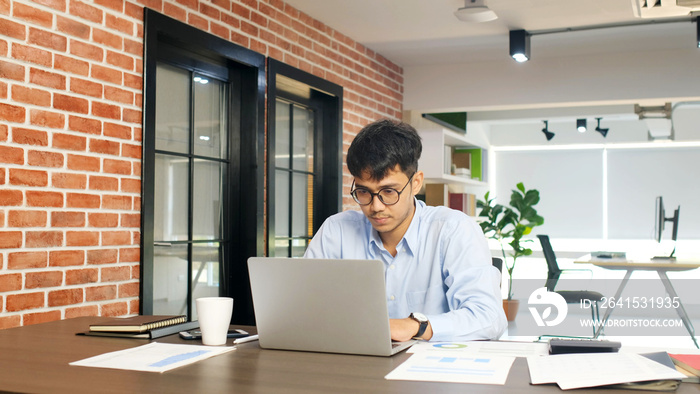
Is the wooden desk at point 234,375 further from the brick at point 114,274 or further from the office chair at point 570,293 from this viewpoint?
the office chair at point 570,293

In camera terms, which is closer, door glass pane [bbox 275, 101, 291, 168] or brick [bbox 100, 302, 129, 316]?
brick [bbox 100, 302, 129, 316]

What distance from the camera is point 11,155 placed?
7.67 feet

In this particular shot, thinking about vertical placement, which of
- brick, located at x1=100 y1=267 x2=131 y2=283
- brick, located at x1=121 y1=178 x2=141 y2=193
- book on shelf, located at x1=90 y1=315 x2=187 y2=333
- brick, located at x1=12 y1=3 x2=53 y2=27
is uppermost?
brick, located at x1=12 y1=3 x2=53 y2=27

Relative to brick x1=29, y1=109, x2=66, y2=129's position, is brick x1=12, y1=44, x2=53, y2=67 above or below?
above

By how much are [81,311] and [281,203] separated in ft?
6.06

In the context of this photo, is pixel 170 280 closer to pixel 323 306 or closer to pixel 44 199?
pixel 44 199

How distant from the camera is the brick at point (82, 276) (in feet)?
8.47

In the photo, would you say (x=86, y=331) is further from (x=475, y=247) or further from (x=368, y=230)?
(x=475, y=247)

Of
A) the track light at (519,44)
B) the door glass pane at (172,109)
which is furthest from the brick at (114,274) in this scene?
the track light at (519,44)

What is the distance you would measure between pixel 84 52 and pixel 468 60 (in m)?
3.61

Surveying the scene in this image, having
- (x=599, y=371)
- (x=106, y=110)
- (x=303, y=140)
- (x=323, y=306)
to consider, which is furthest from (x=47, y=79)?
(x=303, y=140)

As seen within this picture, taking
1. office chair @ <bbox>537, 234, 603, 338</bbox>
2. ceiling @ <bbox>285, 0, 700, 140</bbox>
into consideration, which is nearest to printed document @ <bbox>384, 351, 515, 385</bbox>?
ceiling @ <bbox>285, 0, 700, 140</bbox>

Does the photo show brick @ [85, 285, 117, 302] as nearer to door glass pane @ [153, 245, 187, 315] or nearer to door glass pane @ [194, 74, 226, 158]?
door glass pane @ [153, 245, 187, 315]

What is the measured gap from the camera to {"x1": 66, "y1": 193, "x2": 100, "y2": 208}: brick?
8.46 ft
